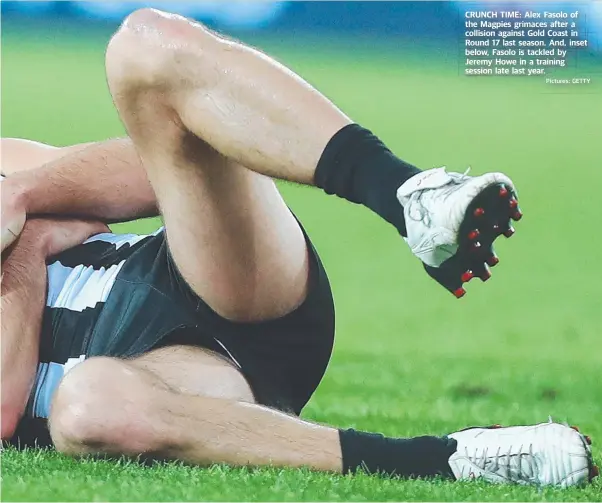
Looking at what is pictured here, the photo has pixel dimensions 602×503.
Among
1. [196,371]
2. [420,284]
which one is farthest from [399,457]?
[420,284]

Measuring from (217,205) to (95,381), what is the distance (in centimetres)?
26

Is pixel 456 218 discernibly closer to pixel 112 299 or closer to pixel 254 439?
pixel 254 439

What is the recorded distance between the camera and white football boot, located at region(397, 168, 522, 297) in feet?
3.43

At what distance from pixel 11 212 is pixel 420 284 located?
213 cm

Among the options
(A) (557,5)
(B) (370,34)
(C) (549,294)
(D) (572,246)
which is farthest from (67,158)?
(B) (370,34)

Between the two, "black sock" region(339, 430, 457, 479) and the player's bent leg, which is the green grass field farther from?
the player's bent leg

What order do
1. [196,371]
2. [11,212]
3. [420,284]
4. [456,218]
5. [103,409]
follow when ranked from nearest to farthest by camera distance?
[456,218]
[103,409]
[196,371]
[11,212]
[420,284]

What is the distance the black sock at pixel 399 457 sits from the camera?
1318 mm

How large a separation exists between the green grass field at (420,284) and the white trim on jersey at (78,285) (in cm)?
24

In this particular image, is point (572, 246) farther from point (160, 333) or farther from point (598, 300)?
point (160, 333)

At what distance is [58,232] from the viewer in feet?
5.28

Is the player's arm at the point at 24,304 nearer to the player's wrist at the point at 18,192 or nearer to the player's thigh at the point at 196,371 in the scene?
the player's wrist at the point at 18,192

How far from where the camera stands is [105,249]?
162 centimetres

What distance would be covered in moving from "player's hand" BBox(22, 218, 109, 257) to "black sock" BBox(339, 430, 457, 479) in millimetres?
533
